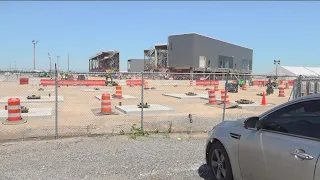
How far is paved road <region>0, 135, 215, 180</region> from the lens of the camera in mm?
5516

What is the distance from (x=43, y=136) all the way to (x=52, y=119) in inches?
153

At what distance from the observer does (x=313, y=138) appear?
341 centimetres

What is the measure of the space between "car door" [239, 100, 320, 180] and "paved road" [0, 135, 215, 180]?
1.46 m

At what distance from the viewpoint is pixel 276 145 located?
3.78 metres

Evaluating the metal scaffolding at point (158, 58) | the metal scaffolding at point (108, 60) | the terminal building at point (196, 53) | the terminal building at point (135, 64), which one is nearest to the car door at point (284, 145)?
the terminal building at point (196, 53)

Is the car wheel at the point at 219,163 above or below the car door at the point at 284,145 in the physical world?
below

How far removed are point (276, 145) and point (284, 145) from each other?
0.39ft

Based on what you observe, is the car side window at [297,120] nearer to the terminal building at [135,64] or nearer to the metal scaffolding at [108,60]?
the metal scaffolding at [108,60]

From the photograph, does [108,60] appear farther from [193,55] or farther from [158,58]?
[193,55]

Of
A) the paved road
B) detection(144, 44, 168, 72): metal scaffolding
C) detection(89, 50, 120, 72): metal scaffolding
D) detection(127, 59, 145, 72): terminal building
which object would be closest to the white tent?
detection(144, 44, 168, 72): metal scaffolding

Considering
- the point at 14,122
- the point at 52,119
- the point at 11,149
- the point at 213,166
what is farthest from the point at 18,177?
the point at 52,119

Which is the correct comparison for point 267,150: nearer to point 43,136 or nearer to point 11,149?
point 11,149

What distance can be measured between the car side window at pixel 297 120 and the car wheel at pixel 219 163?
90cm

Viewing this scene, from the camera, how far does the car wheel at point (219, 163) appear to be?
15.4ft
